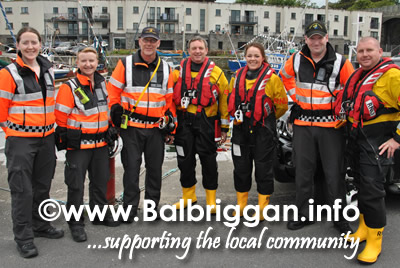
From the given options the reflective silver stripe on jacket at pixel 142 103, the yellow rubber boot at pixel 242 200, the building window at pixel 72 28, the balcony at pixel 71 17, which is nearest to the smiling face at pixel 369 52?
the yellow rubber boot at pixel 242 200

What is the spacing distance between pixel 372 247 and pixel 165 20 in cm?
6090

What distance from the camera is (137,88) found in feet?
13.8

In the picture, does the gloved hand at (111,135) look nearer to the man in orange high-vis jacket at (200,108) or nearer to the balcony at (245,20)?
the man in orange high-vis jacket at (200,108)

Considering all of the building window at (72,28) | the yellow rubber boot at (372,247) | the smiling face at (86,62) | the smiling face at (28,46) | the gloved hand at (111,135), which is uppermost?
the building window at (72,28)

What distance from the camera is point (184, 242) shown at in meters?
3.84

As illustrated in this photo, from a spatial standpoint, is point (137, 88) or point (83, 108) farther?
point (137, 88)

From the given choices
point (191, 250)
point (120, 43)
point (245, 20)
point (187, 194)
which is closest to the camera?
point (191, 250)

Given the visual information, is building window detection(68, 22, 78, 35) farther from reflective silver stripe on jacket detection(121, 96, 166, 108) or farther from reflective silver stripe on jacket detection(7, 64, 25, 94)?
reflective silver stripe on jacket detection(7, 64, 25, 94)

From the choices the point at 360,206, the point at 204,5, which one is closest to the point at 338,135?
the point at 360,206

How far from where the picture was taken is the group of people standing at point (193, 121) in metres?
3.54

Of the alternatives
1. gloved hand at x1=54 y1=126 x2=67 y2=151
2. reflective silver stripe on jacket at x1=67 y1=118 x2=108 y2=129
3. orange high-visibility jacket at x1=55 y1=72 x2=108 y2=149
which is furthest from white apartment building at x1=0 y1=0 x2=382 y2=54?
gloved hand at x1=54 y1=126 x2=67 y2=151

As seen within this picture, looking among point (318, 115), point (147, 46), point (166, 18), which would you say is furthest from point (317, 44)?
point (166, 18)

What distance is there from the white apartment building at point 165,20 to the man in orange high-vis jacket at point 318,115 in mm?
54422

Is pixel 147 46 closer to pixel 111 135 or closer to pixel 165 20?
pixel 111 135
